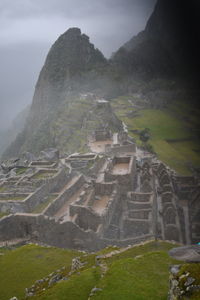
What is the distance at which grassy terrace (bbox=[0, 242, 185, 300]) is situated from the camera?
9.64 metres

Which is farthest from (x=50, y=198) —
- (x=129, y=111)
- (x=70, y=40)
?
(x=70, y=40)

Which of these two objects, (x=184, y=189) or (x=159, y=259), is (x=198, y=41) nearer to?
(x=159, y=259)

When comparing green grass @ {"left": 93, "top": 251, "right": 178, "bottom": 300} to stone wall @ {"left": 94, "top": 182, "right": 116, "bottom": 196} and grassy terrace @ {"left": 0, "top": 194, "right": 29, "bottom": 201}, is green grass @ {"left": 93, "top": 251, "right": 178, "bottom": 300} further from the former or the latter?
stone wall @ {"left": 94, "top": 182, "right": 116, "bottom": 196}

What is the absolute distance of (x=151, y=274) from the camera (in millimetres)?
10766

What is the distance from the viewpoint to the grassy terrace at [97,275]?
9.64 m

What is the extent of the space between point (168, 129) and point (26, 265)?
32.5 metres

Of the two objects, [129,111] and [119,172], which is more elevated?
[129,111]

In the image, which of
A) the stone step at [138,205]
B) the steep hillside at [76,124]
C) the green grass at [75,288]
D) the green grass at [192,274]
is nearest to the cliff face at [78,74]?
the steep hillside at [76,124]

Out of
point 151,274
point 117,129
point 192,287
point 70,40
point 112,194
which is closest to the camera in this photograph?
point 192,287

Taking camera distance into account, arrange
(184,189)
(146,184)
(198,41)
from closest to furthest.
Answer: (198,41), (146,184), (184,189)

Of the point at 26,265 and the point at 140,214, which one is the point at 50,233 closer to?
the point at 26,265

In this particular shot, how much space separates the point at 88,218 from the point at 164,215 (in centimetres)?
801

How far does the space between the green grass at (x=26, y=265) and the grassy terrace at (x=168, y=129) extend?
381 inches

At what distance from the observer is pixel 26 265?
51.1 ft
